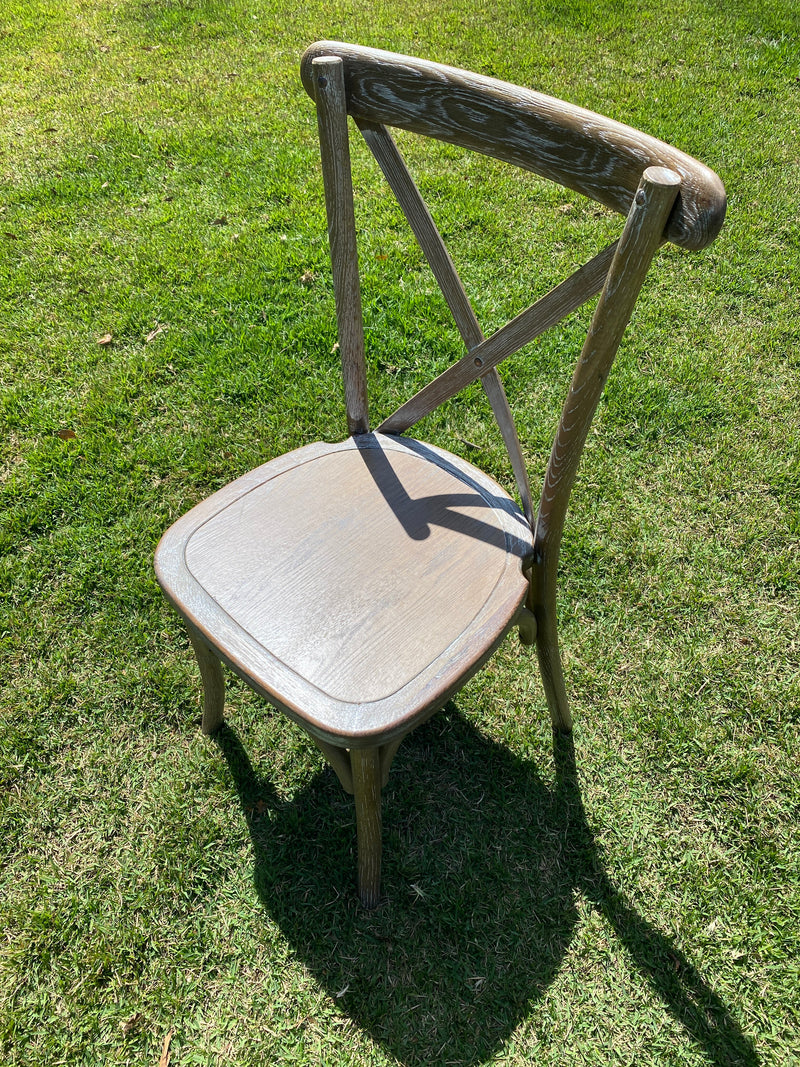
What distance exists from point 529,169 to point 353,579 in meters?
0.81

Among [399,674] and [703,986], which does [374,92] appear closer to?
[399,674]

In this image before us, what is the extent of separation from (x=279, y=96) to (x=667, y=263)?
9.26ft

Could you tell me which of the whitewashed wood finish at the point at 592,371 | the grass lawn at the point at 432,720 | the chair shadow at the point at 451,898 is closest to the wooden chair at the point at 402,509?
the whitewashed wood finish at the point at 592,371

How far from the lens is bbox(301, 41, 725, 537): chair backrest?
1004mm

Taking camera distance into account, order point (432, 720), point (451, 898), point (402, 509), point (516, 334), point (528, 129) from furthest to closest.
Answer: point (432, 720) → point (451, 898) → point (402, 509) → point (516, 334) → point (528, 129)

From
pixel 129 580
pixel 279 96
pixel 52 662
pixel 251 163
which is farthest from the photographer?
pixel 279 96

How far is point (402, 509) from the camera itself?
5.19ft

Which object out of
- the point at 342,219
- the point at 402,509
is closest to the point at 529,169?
the point at 342,219

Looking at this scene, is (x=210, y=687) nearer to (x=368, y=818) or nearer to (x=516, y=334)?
(x=368, y=818)

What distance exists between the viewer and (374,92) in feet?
4.30

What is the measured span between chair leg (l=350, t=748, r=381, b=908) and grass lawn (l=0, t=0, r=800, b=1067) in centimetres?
8

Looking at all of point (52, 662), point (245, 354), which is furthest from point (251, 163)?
point (52, 662)

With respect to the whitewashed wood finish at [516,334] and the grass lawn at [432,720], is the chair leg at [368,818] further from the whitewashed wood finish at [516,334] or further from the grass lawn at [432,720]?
the whitewashed wood finish at [516,334]

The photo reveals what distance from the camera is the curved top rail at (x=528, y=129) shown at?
985 millimetres
